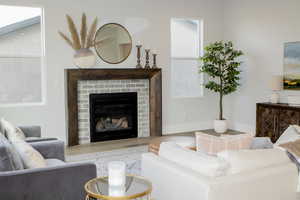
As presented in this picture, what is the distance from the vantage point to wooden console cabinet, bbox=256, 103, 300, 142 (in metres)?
5.85

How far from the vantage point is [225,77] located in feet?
23.6

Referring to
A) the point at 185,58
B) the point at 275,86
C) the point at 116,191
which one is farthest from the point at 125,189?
the point at 185,58

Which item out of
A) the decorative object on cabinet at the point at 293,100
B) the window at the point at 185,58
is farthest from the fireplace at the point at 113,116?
the decorative object on cabinet at the point at 293,100

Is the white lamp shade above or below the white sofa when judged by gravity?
above

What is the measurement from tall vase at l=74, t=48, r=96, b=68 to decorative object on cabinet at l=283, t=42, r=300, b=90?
3430mm

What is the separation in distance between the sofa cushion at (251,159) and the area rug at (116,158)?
83.3 inches

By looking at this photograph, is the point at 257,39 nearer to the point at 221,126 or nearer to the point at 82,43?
the point at 221,126

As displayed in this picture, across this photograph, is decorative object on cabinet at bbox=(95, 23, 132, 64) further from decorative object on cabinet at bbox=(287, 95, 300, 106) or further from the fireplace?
decorative object on cabinet at bbox=(287, 95, 300, 106)

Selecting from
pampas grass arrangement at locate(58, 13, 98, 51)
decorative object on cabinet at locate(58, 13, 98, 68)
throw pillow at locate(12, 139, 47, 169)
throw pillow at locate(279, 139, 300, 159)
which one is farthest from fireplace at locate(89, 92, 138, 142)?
throw pillow at locate(279, 139, 300, 159)

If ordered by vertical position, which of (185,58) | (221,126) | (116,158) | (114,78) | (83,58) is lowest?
(116,158)

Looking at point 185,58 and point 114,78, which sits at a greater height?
point 185,58

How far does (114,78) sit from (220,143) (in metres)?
3.84

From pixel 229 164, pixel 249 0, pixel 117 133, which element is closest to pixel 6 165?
pixel 229 164

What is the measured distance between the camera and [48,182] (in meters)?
2.75
